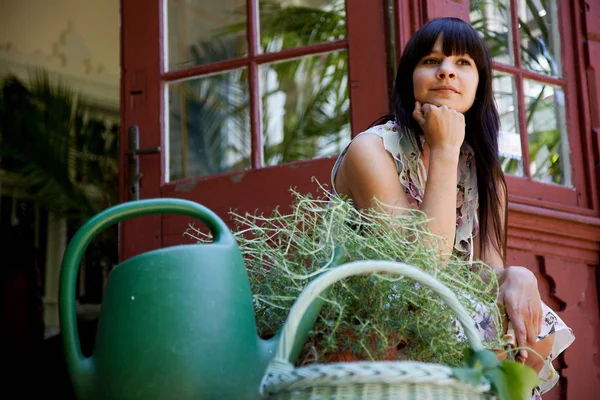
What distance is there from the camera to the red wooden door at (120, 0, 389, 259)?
8.73 feet

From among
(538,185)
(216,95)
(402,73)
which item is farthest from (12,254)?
(402,73)

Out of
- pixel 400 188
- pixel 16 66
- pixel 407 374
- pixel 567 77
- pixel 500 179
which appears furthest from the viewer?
pixel 16 66

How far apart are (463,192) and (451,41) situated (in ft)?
1.12

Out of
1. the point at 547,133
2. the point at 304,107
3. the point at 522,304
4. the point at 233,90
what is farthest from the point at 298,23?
the point at 522,304

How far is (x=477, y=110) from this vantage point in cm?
205

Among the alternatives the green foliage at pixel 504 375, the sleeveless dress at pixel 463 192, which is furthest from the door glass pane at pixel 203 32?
the green foliage at pixel 504 375

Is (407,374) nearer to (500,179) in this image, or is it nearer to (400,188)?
(400,188)

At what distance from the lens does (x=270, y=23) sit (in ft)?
9.76

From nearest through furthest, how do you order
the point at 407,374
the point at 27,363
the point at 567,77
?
the point at 407,374 < the point at 567,77 < the point at 27,363

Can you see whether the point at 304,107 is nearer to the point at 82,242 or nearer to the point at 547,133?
the point at 547,133

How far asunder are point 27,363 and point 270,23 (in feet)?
8.60

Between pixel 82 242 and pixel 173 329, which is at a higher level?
pixel 82 242

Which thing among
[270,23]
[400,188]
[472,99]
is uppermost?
[270,23]

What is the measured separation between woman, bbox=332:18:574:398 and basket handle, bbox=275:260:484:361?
0.35 metres
